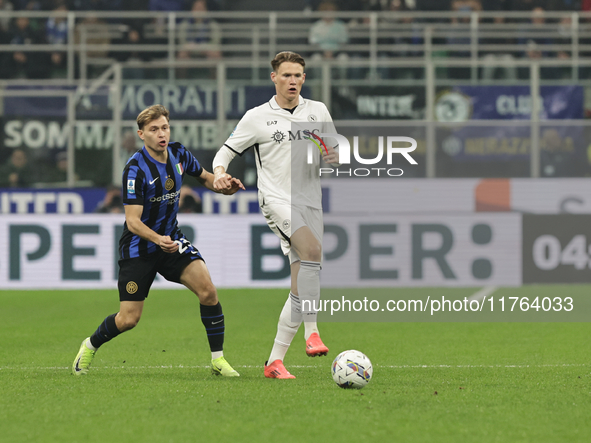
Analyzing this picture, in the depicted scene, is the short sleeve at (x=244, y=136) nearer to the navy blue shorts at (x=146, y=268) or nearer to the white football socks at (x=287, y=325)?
the navy blue shorts at (x=146, y=268)

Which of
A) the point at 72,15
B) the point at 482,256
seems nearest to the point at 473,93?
the point at 482,256

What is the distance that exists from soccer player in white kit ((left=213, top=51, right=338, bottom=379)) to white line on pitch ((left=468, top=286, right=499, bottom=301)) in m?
5.94

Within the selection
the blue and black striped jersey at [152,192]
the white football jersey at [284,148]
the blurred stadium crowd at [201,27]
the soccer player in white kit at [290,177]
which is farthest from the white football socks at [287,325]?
the blurred stadium crowd at [201,27]

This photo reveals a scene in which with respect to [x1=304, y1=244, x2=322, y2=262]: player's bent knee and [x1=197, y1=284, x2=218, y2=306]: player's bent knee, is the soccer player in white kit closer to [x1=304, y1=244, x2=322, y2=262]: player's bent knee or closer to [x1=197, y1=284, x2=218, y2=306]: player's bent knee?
[x1=304, y1=244, x2=322, y2=262]: player's bent knee

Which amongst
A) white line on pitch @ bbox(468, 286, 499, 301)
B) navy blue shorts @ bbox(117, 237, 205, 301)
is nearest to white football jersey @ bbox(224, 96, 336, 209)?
navy blue shorts @ bbox(117, 237, 205, 301)

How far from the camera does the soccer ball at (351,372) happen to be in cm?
514

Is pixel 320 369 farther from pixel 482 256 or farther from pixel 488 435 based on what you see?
pixel 482 256

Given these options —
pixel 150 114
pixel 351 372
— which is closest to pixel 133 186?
pixel 150 114

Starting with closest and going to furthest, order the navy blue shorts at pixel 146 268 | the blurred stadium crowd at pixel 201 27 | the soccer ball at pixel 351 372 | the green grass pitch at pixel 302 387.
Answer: the green grass pitch at pixel 302 387 < the soccer ball at pixel 351 372 < the navy blue shorts at pixel 146 268 < the blurred stadium crowd at pixel 201 27

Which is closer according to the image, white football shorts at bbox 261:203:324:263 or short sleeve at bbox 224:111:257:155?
white football shorts at bbox 261:203:324:263

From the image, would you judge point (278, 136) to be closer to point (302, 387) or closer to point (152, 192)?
point (152, 192)

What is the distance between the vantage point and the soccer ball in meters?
5.14

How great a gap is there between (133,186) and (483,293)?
23.4ft

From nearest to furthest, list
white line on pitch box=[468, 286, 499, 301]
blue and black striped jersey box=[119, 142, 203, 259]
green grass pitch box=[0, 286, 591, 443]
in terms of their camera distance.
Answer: green grass pitch box=[0, 286, 591, 443]
blue and black striped jersey box=[119, 142, 203, 259]
white line on pitch box=[468, 286, 499, 301]
